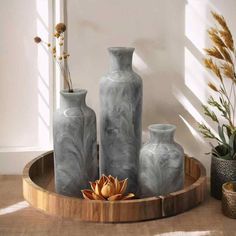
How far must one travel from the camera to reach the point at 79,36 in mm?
1604

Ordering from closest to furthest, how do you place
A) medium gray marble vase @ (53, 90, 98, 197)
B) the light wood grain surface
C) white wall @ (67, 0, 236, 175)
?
the light wood grain surface → medium gray marble vase @ (53, 90, 98, 197) → white wall @ (67, 0, 236, 175)

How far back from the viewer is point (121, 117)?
1434 millimetres

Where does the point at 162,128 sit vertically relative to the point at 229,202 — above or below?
above

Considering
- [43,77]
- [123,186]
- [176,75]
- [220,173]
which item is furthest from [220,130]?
[43,77]

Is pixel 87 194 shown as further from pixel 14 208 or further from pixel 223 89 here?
pixel 223 89

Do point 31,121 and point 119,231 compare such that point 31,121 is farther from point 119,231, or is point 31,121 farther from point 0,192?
point 119,231

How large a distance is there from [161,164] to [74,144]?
0.23 metres

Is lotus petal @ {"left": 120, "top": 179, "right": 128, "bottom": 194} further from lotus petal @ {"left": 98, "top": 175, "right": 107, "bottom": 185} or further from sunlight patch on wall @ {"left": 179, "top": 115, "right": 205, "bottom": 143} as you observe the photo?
sunlight patch on wall @ {"left": 179, "top": 115, "right": 205, "bottom": 143}

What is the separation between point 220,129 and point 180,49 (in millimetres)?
282

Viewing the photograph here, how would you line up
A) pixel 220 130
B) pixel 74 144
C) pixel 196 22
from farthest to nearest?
pixel 196 22, pixel 220 130, pixel 74 144

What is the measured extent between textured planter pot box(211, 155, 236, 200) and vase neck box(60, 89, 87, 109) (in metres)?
0.40

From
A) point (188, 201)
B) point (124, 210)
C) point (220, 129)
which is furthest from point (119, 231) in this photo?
point (220, 129)

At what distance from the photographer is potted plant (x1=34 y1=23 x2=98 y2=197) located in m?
1.38

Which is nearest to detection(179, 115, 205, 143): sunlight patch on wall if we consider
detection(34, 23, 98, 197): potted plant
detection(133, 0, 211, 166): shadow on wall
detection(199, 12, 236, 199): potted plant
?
detection(133, 0, 211, 166): shadow on wall
